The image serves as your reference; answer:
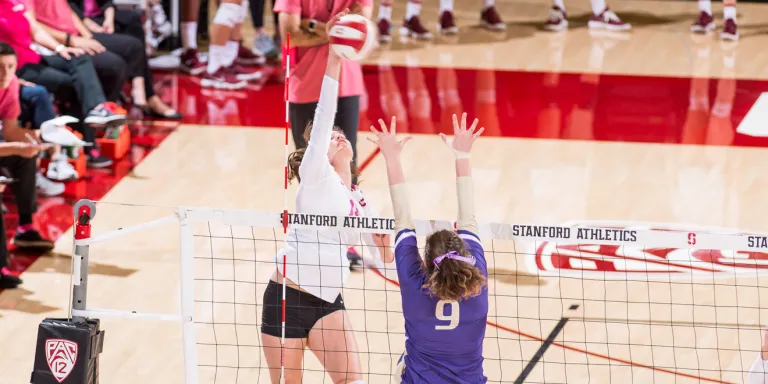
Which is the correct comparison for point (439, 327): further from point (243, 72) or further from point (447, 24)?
point (447, 24)

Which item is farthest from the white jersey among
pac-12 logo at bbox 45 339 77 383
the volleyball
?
pac-12 logo at bbox 45 339 77 383

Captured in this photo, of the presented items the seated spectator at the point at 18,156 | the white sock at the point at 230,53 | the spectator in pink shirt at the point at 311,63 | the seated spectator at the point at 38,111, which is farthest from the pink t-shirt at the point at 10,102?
the white sock at the point at 230,53

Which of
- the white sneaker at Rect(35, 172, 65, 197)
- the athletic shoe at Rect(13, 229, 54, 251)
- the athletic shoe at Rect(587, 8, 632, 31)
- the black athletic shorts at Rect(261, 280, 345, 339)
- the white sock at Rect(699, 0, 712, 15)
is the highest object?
the black athletic shorts at Rect(261, 280, 345, 339)

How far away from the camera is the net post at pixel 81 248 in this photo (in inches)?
177

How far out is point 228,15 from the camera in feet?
38.7

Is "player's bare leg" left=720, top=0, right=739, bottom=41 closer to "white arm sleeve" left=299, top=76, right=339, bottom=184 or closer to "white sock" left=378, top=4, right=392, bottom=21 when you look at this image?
"white sock" left=378, top=4, right=392, bottom=21

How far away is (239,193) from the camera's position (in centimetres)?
874

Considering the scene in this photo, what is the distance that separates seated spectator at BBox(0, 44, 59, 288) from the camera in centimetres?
748

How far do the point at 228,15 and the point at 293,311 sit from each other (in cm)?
750

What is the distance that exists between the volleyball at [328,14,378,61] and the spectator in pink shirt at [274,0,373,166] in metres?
2.12

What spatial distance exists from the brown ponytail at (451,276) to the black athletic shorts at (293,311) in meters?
0.87

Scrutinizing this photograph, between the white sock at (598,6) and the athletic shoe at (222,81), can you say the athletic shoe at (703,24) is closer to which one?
the white sock at (598,6)

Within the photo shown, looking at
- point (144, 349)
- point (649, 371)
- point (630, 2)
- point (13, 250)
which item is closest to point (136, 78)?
point (13, 250)

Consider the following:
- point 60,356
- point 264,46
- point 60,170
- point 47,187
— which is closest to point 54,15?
point 60,170
